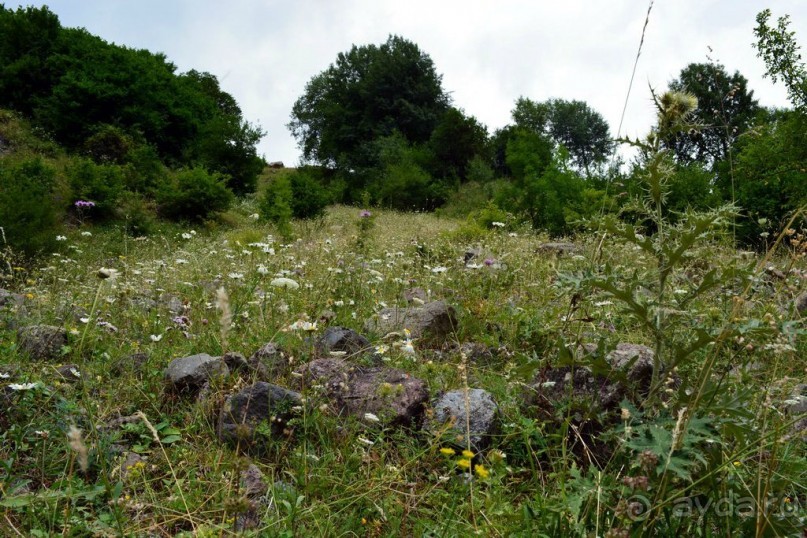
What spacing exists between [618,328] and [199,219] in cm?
1343

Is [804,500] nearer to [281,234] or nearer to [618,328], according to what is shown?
[618,328]

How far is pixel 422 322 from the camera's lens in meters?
Result: 3.46

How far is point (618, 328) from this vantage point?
12.4ft

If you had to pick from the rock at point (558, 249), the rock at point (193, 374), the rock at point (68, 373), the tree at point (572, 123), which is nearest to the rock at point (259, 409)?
the rock at point (193, 374)

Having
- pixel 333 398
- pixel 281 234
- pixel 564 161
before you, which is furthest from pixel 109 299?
pixel 564 161

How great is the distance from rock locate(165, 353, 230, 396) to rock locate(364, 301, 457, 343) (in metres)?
1.13

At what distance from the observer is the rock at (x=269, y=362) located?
8.50 feet

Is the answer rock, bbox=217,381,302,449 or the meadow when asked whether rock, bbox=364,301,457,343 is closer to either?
the meadow

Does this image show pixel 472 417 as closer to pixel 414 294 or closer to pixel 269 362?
pixel 269 362

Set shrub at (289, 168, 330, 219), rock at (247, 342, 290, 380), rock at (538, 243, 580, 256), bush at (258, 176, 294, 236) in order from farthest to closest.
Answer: shrub at (289, 168, 330, 219) → bush at (258, 176, 294, 236) → rock at (538, 243, 580, 256) → rock at (247, 342, 290, 380)

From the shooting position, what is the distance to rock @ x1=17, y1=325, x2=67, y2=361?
2.88 metres

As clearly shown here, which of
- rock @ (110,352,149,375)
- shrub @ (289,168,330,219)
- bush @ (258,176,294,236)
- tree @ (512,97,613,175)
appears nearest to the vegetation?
rock @ (110,352,149,375)

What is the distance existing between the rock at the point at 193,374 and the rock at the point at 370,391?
40 centimetres

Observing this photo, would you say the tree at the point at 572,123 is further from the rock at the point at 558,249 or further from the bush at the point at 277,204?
the rock at the point at 558,249
